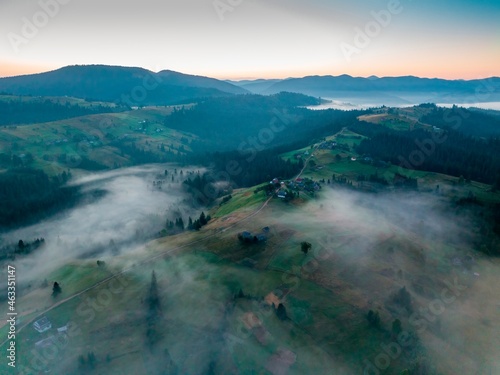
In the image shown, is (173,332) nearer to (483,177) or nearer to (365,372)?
(365,372)

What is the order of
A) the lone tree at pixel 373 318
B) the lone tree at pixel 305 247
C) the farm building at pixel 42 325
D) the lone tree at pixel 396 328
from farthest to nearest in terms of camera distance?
the lone tree at pixel 305 247 → the farm building at pixel 42 325 → the lone tree at pixel 373 318 → the lone tree at pixel 396 328

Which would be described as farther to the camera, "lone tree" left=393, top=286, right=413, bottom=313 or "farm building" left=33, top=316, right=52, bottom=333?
"farm building" left=33, top=316, right=52, bottom=333

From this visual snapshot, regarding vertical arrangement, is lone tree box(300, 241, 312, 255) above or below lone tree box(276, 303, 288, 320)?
above

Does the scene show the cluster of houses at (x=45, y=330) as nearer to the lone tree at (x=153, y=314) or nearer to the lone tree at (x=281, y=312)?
the lone tree at (x=153, y=314)

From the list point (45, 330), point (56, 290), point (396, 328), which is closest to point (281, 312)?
point (396, 328)

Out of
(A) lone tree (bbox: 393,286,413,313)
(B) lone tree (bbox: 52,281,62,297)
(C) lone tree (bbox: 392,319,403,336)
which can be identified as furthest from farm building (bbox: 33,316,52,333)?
(A) lone tree (bbox: 393,286,413,313)

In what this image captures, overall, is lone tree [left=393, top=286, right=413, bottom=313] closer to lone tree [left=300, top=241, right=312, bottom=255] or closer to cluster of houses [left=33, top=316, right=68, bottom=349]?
lone tree [left=300, top=241, right=312, bottom=255]

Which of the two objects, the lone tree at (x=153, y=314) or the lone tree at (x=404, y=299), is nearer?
the lone tree at (x=153, y=314)

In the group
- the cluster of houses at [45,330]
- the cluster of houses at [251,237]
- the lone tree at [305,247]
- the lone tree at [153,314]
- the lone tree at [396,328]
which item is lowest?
the cluster of houses at [45,330]

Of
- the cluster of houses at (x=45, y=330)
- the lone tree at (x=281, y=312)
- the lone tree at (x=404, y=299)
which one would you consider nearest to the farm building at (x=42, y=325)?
the cluster of houses at (x=45, y=330)

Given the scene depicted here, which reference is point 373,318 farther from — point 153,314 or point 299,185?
point 299,185

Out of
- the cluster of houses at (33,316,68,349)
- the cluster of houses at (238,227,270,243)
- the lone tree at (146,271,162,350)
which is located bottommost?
the cluster of houses at (33,316,68,349)
